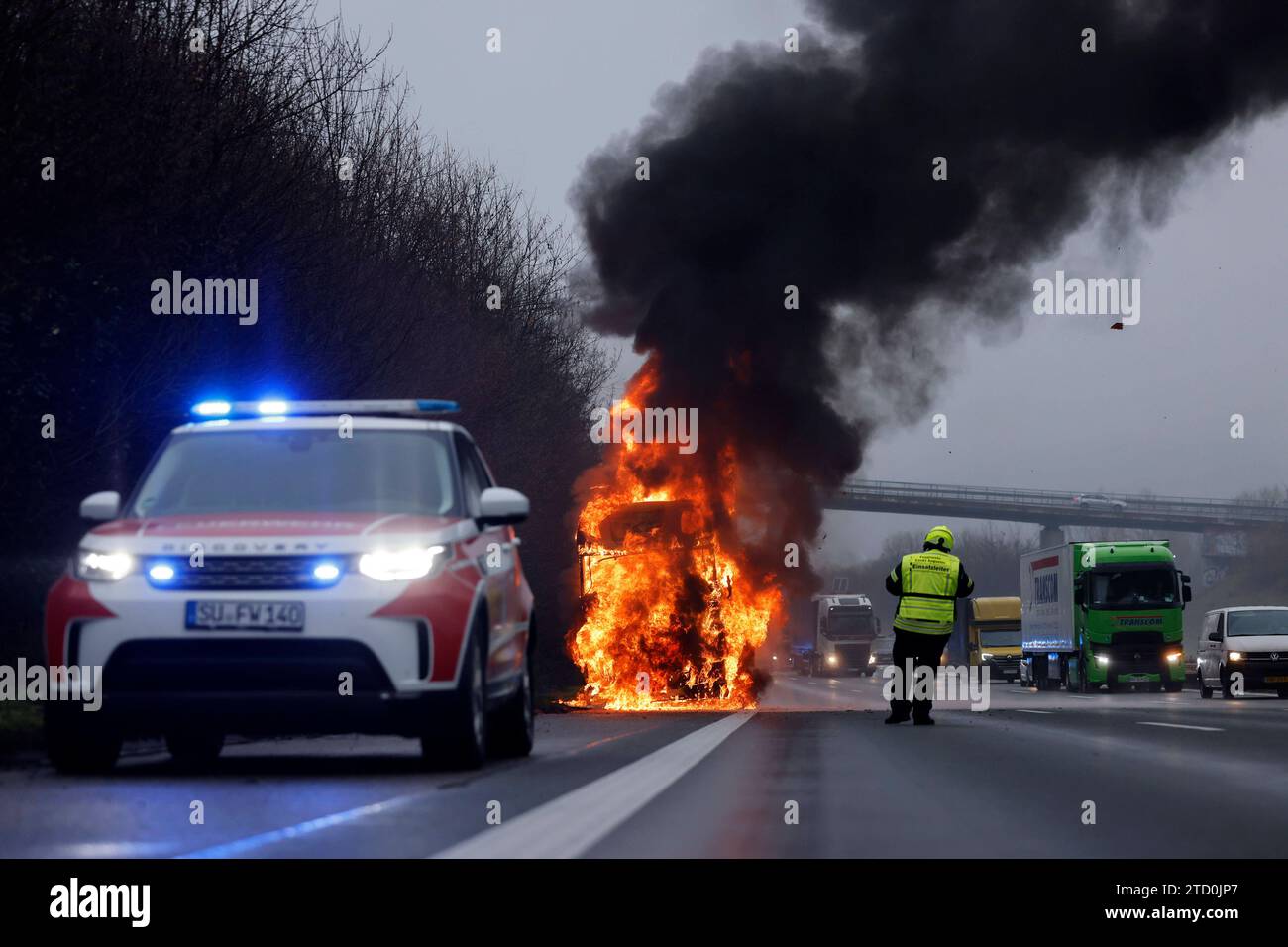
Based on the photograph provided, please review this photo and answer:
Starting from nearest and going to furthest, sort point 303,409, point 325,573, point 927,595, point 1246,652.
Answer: point 325,573, point 303,409, point 927,595, point 1246,652

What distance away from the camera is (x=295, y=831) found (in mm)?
8352

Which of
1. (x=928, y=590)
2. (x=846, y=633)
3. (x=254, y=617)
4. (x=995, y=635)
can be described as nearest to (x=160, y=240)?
(x=928, y=590)

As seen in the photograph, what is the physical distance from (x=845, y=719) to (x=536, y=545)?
90.6ft

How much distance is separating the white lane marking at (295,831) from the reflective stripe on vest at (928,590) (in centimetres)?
960

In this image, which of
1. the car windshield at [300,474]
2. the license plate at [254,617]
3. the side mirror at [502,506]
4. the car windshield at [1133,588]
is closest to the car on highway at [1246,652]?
the car windshield at [1133,588]

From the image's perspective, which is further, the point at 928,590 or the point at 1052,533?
the point at 1052,533

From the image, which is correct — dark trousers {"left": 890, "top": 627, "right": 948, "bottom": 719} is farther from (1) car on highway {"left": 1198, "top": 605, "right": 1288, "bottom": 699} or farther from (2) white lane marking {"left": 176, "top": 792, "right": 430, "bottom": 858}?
(1) car on highway {"left": 1198, "top": 605, "right": 1288, "bottom": 699}

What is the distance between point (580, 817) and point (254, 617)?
2.60 meters

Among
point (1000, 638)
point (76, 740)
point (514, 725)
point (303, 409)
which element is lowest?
point (1000, 638)

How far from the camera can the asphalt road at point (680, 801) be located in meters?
8.02

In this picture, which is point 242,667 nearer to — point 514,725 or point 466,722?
point 466,722

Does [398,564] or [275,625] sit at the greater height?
[398,564]
